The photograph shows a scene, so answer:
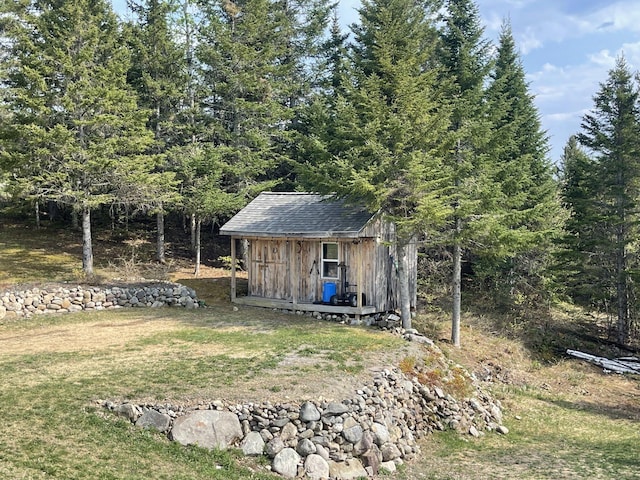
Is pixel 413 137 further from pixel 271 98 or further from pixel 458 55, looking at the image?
pixel 271 98

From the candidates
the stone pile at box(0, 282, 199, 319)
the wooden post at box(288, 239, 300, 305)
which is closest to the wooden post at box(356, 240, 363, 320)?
the wooden post at box(288, 239, 300, 305)

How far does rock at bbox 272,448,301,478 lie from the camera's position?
8.43 metres

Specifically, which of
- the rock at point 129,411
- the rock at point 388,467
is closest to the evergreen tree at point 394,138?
the rock at point 388,467

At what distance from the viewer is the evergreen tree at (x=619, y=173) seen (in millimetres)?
20719

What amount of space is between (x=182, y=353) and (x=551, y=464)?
8231 mm

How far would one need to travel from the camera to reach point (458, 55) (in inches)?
727

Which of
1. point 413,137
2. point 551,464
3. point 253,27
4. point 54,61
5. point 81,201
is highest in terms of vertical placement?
point 253,27

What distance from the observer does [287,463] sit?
28.0ft

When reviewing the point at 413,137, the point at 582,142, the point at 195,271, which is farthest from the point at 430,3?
the point at 195,271

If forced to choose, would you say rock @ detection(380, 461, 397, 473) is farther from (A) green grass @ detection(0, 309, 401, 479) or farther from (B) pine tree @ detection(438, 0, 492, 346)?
(B) pine tree @ detection(438, 0, 492, 346)

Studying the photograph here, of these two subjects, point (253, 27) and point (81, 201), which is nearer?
point (81, 201)

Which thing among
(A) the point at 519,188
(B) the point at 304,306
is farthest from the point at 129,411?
(A) the point at 519,188

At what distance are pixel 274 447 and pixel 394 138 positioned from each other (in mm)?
10060

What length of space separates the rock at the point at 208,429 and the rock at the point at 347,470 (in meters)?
1.69
